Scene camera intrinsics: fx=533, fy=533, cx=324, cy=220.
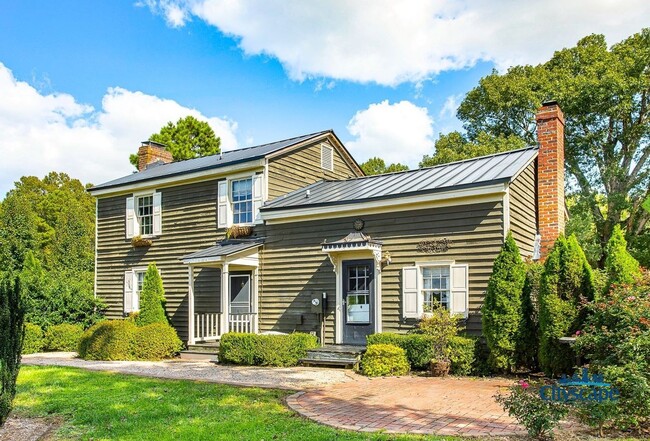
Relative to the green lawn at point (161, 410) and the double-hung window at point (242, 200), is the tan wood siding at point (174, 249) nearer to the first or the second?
the double-hung window at point (242, 200)

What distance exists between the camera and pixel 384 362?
1118cm

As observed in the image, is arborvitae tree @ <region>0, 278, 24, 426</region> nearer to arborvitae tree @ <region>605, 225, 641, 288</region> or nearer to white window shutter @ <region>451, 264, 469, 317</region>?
white window shutter @ <region>451, 264, 469, 317</region>

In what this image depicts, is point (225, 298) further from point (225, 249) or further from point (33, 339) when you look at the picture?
point (33, 339)

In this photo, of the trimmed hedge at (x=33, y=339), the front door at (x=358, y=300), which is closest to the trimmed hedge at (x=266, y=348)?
the front door at (x=358, y=300)

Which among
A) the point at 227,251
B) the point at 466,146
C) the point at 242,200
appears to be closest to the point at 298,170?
the point at 242,200

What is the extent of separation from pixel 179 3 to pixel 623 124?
2302 cm

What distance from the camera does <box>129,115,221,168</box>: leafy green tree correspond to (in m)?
38.1

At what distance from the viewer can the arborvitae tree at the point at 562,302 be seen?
32.3 feet

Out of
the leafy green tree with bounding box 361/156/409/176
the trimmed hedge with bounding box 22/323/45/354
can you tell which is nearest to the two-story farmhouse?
the trimmed hedge with bounding box 22/323/45/354

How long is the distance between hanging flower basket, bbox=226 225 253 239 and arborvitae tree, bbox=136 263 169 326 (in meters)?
2.63

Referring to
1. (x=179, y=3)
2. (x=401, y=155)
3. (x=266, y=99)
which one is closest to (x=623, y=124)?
(x=401, y=155)

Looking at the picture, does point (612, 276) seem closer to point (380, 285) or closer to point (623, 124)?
point (380, 285)

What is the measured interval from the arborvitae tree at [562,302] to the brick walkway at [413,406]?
1.05 metres

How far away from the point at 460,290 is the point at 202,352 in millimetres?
7402
